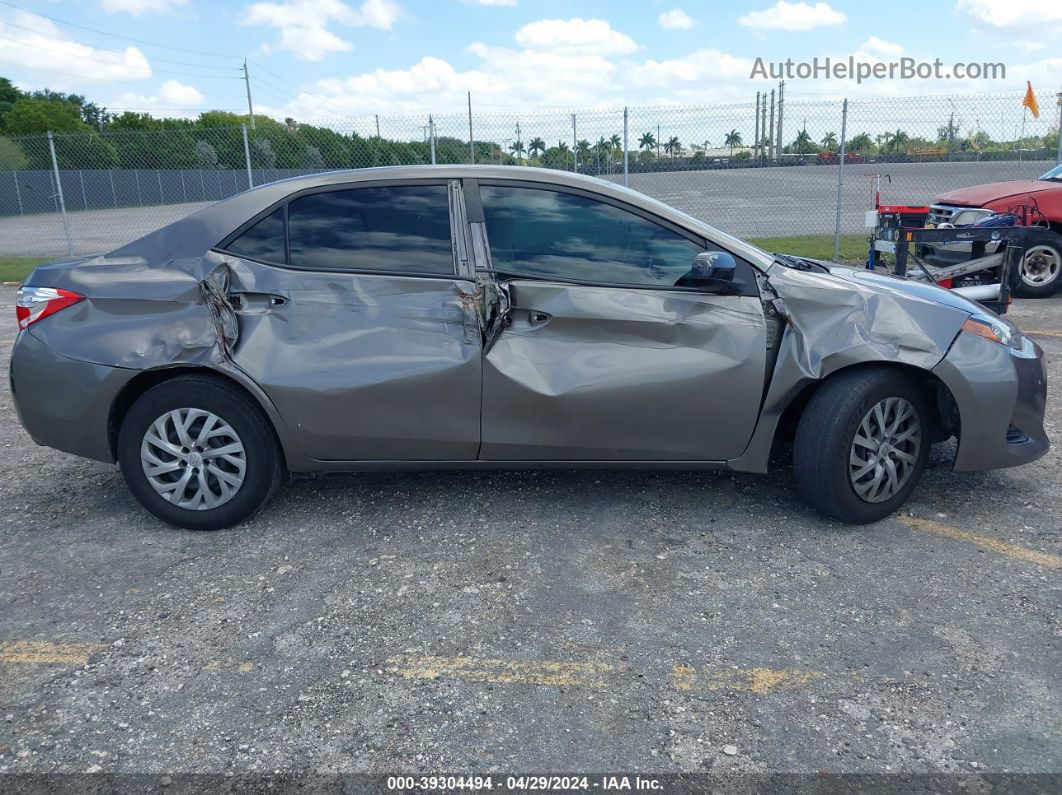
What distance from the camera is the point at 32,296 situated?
4.00 m

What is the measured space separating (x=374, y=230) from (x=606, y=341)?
118cm

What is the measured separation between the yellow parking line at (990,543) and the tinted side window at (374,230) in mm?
2518

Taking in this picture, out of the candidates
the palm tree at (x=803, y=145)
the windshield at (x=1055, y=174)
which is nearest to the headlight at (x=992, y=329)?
the windshield at (x=1055, y=174)

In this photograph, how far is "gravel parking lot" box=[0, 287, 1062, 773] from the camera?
2.63 metres

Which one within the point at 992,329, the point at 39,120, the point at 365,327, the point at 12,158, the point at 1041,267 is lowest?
the point at 1041,267

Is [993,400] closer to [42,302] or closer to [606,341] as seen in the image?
[606,341]

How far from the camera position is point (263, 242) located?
Answer: 4.00 metres

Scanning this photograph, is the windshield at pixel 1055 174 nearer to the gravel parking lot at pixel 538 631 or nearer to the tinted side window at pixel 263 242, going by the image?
the gravel parking lot at pixel 538 631

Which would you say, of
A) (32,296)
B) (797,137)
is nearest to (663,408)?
(32,296)

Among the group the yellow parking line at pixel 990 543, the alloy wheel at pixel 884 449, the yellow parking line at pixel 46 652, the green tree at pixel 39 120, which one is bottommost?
the yellow parking line at pixel 990 543

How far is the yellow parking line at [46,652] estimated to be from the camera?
3.10m

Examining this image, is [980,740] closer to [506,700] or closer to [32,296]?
[506,700]

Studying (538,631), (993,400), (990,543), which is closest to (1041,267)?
(993,400)

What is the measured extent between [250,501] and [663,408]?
196cm
